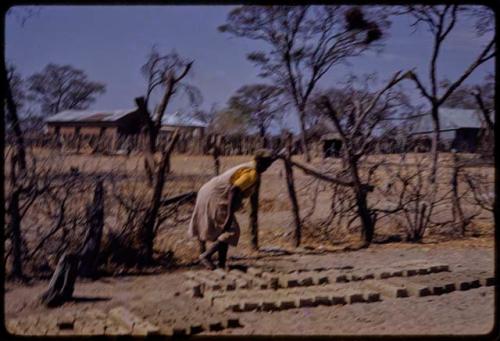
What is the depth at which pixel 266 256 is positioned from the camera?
8.16 metres

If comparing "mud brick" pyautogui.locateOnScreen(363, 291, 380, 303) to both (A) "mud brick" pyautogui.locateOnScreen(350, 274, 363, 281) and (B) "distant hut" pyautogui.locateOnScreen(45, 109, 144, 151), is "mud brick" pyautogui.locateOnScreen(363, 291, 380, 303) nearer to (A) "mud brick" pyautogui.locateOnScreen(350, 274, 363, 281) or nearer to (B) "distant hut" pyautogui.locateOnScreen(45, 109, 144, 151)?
(A) "mud brick" pyautogui.locateOnScreen(350, 274, 363, 281)

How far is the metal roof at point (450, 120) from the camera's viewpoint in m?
8.15

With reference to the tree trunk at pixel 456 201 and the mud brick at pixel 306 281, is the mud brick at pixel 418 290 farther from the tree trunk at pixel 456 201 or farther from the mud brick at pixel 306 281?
the tree trunk at pixel 456 201

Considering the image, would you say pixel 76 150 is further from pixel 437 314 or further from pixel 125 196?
pixel 437 314

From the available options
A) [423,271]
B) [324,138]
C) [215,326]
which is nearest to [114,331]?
[215,326]

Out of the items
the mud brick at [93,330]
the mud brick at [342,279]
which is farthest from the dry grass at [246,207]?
the mud brick at [93,330]

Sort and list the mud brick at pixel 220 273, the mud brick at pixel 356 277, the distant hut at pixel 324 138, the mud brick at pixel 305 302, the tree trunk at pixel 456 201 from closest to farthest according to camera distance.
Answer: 1. the mud brick at pixel 305 302
2. the mud brick at pixel 220 273
3. the mud brick at pixel 356 277
4. the distant hut at pixel 324 138
5. the tree trunk at pixel 456 201

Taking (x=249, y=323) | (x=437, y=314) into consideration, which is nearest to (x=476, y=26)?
(x=437, y=314)

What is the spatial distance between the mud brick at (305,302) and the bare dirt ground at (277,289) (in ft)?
0.04

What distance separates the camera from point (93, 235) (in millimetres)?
7141

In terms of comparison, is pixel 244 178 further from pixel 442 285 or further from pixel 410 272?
pixel 442 285

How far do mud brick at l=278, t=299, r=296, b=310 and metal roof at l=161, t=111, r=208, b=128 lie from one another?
2276 mm

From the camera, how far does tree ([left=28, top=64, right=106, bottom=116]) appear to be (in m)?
6.75

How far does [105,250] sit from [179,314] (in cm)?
160
